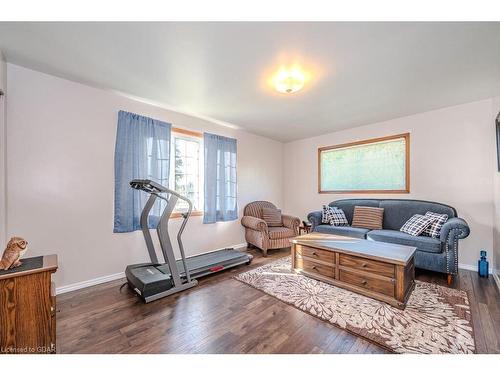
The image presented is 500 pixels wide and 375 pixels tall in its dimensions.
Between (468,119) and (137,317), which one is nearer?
(137,317)

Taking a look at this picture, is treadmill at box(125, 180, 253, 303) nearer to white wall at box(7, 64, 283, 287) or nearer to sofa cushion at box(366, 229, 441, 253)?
white wall at box(7, 64, 283, 287)

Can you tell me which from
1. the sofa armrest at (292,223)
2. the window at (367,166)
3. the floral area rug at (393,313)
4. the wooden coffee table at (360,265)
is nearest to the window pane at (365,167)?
the window at (367,166)

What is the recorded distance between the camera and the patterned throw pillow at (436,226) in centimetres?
273

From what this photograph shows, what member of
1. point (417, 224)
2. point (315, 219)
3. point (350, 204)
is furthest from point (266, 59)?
point (350, 204)

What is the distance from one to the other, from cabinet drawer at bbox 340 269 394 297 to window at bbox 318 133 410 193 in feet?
7.09

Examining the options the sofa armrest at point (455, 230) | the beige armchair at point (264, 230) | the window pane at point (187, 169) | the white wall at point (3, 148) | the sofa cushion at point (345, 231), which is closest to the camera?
the white wall at point (3, 148)

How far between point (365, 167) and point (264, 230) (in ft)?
7.52

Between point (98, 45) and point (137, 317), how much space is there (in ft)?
7.67

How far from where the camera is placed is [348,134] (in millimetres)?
4211

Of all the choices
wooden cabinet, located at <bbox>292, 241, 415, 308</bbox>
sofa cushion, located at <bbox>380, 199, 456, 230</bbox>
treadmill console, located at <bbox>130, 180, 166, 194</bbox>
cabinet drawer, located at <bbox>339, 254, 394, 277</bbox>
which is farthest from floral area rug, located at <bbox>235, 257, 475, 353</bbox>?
treadmill console, located at <bbox>130, 180, 166, 194</bbox>

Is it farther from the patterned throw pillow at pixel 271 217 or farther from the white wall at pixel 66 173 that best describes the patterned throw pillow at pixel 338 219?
the white wall at pixel 66 173

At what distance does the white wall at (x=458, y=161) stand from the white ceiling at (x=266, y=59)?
296 millimetres

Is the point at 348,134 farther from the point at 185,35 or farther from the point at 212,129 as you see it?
the point at 185,35
